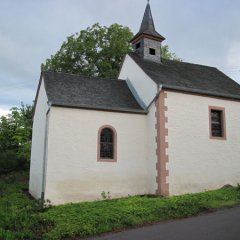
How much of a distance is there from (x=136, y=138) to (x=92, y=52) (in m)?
15.2

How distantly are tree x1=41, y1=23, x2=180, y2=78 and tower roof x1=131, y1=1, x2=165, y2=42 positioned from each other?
22.0 ft

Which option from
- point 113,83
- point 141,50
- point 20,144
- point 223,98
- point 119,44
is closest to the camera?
point 223,98

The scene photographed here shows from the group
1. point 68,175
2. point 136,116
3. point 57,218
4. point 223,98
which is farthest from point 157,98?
point 57,218

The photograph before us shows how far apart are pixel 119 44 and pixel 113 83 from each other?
458 inches

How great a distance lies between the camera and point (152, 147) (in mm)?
16406

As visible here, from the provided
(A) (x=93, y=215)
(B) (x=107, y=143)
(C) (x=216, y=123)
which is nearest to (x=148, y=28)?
(C) (x=216, y=123)

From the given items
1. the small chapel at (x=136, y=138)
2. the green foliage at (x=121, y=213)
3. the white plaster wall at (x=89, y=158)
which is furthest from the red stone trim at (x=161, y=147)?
the green foliage at (x=121, y=213)

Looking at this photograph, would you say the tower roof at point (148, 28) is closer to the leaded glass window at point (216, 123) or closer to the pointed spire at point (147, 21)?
the pointed spire at point (147, 21)

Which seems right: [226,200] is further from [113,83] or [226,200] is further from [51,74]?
[51,74]

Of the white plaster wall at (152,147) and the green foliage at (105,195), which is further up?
the white plaster wall at (152,147)

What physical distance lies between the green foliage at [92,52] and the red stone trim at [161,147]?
13840mm

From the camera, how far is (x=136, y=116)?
16984 millimetres

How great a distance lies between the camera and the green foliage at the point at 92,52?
29.9 meters

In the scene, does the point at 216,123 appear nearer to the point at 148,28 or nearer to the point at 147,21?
the point at 148,28
